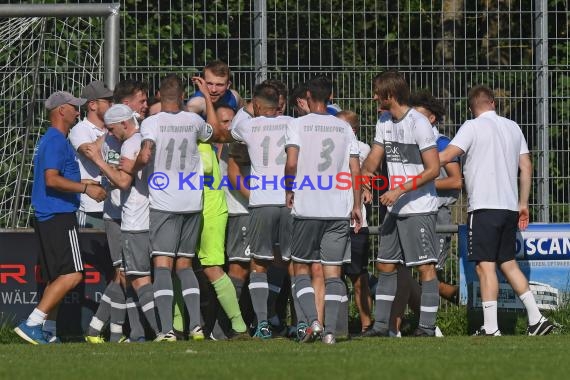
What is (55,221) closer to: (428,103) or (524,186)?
(428,103)

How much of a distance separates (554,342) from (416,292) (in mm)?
2006

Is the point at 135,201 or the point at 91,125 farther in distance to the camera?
the point at 91,125

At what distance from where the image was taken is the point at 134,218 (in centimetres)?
1231

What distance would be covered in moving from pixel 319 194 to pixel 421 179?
89 centimetres

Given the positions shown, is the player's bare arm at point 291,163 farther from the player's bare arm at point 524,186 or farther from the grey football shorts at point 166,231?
the player's bare arm at point 524,186

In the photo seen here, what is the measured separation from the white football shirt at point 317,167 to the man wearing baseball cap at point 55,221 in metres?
1.77

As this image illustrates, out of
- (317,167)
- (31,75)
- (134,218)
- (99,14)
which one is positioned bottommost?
(134,218)

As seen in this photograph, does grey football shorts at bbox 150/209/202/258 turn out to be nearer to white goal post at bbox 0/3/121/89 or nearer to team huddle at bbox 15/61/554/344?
team huddle at bbox 15/61/554/344

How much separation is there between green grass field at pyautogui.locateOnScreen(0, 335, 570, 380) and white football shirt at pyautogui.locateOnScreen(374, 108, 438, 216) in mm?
1152

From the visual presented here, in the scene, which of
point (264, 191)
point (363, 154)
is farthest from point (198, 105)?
point (363, 154)

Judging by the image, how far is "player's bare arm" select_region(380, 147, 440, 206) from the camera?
11.9 m

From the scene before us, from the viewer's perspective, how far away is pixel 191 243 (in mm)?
12344

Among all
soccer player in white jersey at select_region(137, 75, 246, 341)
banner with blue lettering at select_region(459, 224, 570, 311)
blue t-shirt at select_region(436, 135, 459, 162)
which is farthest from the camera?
blue t-shirt at select_region(436, 135, 459, 162)

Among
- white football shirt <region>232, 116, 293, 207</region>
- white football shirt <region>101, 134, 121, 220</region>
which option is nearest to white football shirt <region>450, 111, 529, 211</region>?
white football shirt <region>232, 116, 293, 207</region>
